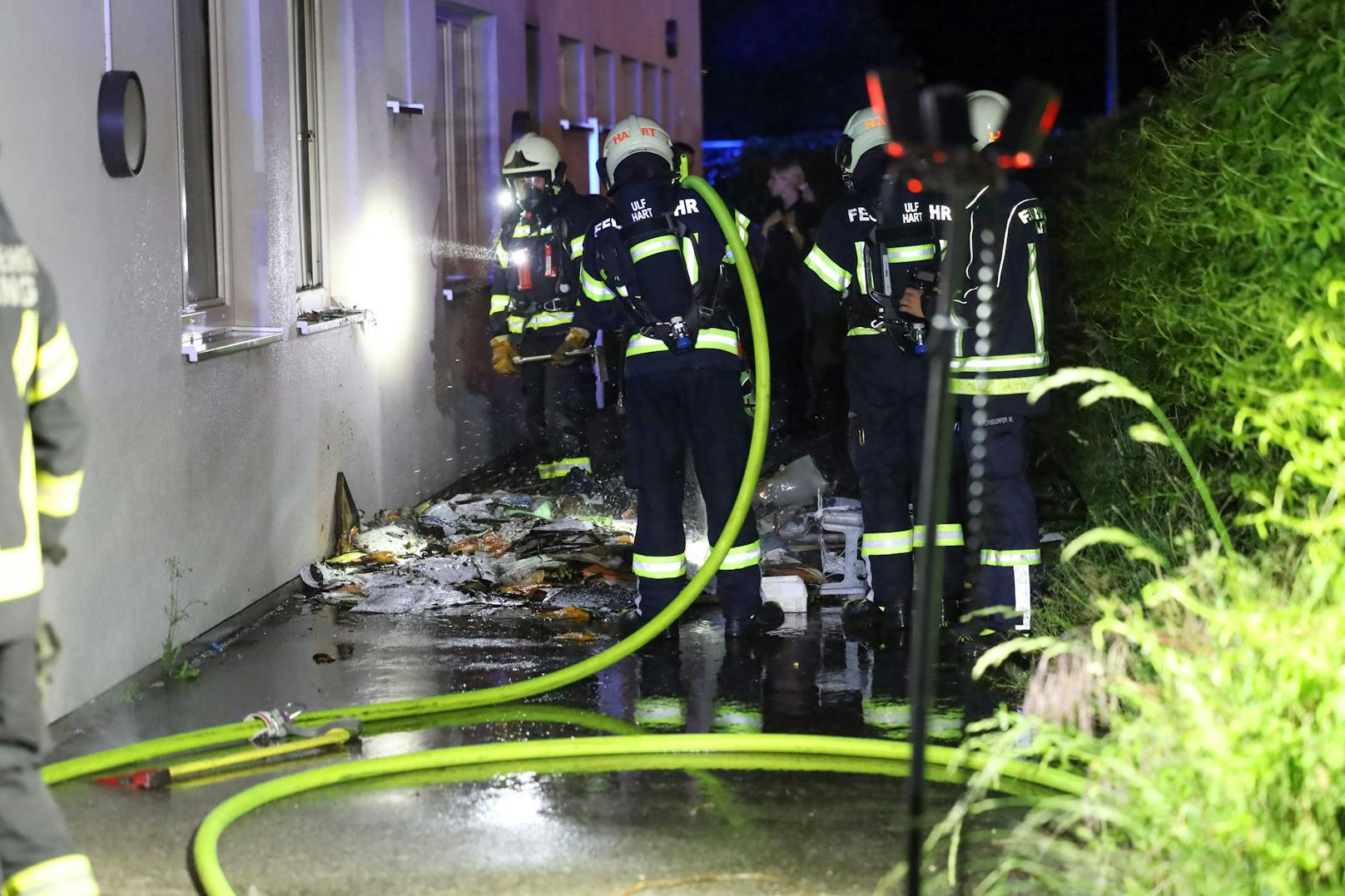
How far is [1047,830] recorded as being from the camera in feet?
15.5

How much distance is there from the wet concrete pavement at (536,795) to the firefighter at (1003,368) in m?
0.56

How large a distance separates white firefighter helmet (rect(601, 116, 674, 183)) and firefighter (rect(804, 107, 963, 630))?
2.42ft

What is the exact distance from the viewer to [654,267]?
22.9 ft

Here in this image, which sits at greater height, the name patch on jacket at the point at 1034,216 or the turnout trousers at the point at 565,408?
the name patch on jacket at the point at 1034,216

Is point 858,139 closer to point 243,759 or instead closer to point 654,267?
point 654,267

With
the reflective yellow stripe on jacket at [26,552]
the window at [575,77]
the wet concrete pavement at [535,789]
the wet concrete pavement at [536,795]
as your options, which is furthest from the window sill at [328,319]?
the window at [575,77]

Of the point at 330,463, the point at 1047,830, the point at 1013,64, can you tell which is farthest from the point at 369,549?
the point at 1013,64

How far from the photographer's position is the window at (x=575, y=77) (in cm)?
1775

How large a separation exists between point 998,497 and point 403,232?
5324 millimetres

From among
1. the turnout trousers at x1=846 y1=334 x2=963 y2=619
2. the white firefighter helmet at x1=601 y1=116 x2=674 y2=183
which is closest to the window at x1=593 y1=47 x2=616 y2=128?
the white firefighter helmet at x1=601 y1=116 x2=674 y2=183

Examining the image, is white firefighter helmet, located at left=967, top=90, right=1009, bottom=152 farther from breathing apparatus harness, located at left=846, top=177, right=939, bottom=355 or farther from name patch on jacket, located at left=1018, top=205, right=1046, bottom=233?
breathing apparatus harness, located at left=846, top=177, right=939, bottom=355

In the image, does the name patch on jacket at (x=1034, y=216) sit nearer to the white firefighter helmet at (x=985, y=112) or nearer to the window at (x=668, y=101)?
the white firefighter helmet at (x=985, y=112)

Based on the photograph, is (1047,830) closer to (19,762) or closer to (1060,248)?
(19,762)

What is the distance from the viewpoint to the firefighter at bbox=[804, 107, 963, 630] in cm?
706
